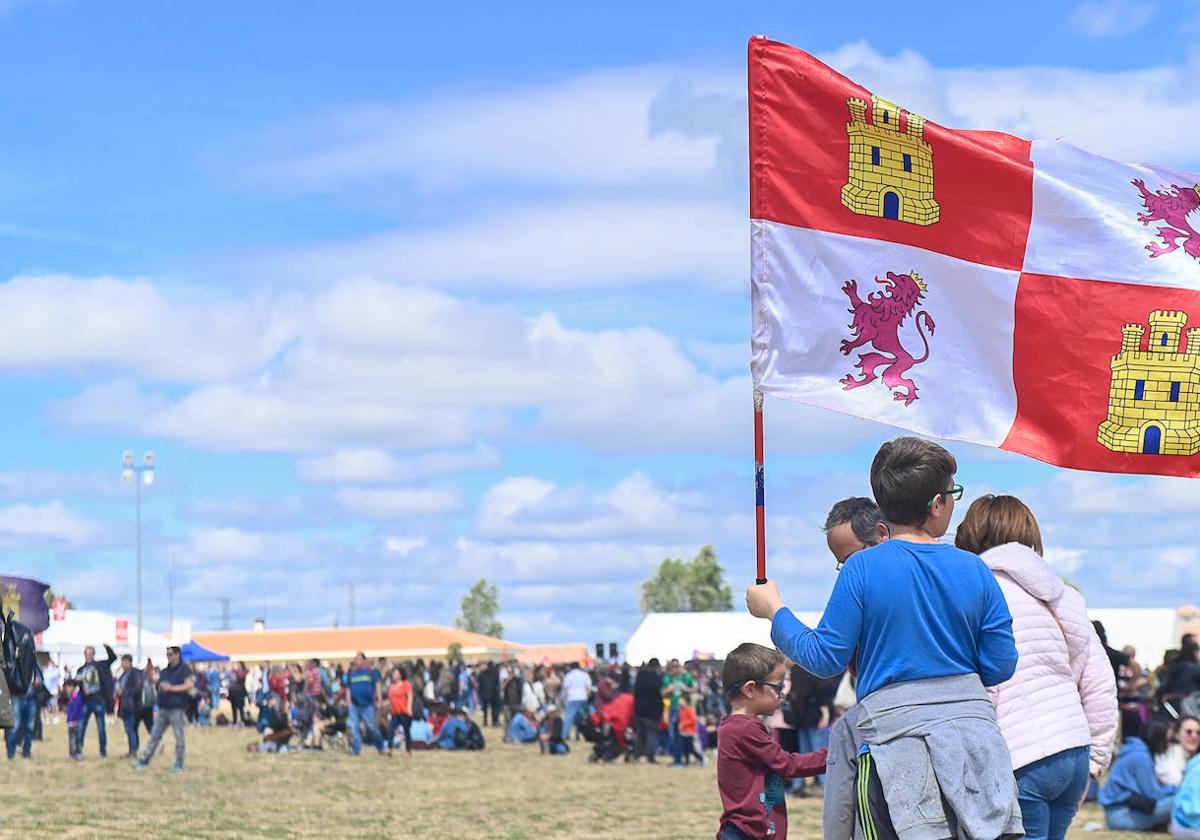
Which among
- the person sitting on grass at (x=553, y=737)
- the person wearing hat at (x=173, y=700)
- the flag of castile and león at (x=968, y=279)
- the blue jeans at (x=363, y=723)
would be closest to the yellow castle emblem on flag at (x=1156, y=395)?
the flag of castile and león at (x=968, y=279)

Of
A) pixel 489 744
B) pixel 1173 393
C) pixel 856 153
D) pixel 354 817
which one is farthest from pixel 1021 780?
pixel 489 744

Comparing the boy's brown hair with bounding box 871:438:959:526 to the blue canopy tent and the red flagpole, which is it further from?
the blue canopy tent

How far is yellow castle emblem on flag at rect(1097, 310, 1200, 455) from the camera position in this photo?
6.02 metres

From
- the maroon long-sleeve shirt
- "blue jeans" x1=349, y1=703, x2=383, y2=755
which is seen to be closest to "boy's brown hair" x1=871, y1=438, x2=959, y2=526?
the maroon long-sleeve shirt

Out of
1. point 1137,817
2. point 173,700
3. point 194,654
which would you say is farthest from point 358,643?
point 1137,817

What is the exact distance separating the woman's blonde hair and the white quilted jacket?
7cm

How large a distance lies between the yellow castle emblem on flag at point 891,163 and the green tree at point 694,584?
114 meters

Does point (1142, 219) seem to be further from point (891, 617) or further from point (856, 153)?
point (891, 617)

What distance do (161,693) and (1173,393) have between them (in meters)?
18.2

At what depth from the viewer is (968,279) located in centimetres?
616

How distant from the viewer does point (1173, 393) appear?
6062 mm

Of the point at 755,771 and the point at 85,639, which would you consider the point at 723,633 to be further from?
the point at 755,771

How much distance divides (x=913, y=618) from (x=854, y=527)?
3.99ft

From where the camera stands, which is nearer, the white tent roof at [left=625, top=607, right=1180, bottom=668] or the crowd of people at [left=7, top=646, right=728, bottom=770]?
the crowd of people at [left=7, top=646, right=728, bottom=770]
